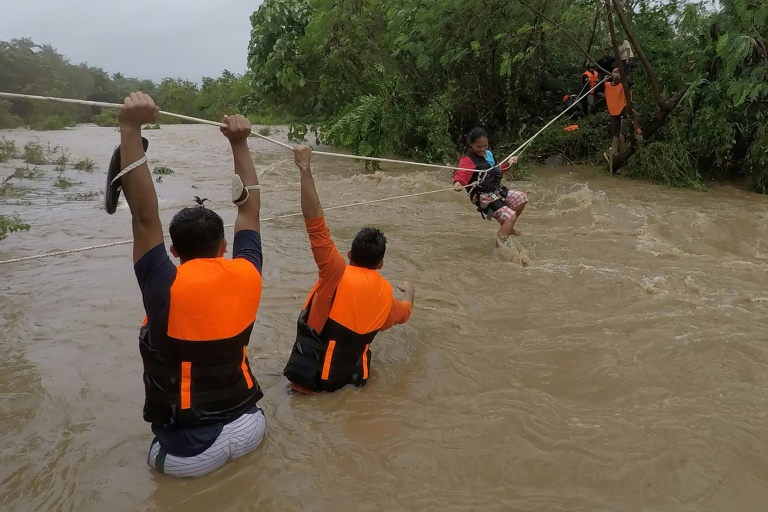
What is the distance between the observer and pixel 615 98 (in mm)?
9219

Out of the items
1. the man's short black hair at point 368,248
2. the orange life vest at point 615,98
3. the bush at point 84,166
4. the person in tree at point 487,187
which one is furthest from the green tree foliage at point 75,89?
the man's short black hair at point 368,248

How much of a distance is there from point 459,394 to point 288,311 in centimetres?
182

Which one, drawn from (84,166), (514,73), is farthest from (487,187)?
(84,166)

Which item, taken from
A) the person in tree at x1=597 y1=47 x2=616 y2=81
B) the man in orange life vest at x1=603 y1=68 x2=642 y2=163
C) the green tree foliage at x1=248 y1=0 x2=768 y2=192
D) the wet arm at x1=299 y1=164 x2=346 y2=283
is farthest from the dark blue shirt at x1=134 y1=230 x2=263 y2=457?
the person in tree at x1=597 y1=47 x2=616 y2=81

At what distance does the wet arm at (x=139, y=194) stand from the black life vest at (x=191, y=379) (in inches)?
16.2

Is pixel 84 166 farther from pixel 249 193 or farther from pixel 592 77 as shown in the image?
pixel 249 193

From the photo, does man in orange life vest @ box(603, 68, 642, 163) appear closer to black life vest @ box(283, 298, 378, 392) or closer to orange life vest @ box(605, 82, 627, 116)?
orange life vest @ box(605, 82, 627, 116)

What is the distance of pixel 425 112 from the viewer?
11.5 metres

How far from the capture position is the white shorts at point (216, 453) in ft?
8.42

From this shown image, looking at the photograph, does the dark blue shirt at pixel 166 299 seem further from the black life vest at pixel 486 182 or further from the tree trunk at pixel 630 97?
the tree trunk at pixel 630 97

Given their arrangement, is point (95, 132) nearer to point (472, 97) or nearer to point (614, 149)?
point (472, 97)

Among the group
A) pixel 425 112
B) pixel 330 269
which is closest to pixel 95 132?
pixel 425 112

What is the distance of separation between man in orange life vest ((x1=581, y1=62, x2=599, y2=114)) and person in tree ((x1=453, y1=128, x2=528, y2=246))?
4592mm

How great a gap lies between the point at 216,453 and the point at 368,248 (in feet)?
4.29
